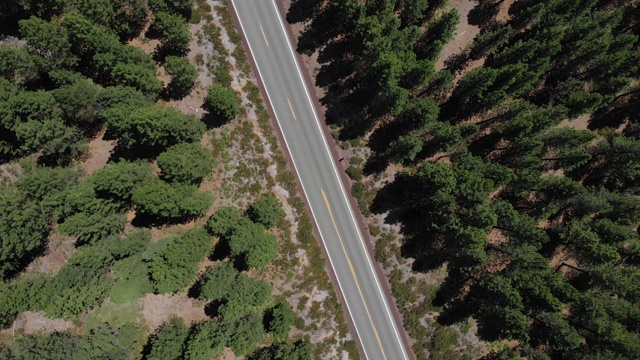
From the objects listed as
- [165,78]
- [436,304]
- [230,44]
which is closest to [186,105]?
[165,78]

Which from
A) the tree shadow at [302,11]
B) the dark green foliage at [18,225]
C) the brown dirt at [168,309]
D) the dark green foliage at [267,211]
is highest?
the tree shadow at [302,11]

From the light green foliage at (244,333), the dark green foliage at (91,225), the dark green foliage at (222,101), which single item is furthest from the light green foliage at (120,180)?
the light green foliage at (244,333)

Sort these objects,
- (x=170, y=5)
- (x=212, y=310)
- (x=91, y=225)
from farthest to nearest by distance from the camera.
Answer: (x=212, y=310)
(x=170, y=5)
(x=91, y=225)

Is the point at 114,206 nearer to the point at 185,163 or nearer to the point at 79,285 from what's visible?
the point at 79,285

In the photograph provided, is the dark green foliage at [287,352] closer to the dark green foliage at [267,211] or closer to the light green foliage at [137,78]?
the dark green foliage at [267,211]

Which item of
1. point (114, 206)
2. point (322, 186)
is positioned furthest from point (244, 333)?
point (114, 206)

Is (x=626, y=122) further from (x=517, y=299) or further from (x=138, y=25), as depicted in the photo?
(x=138, y=25)
